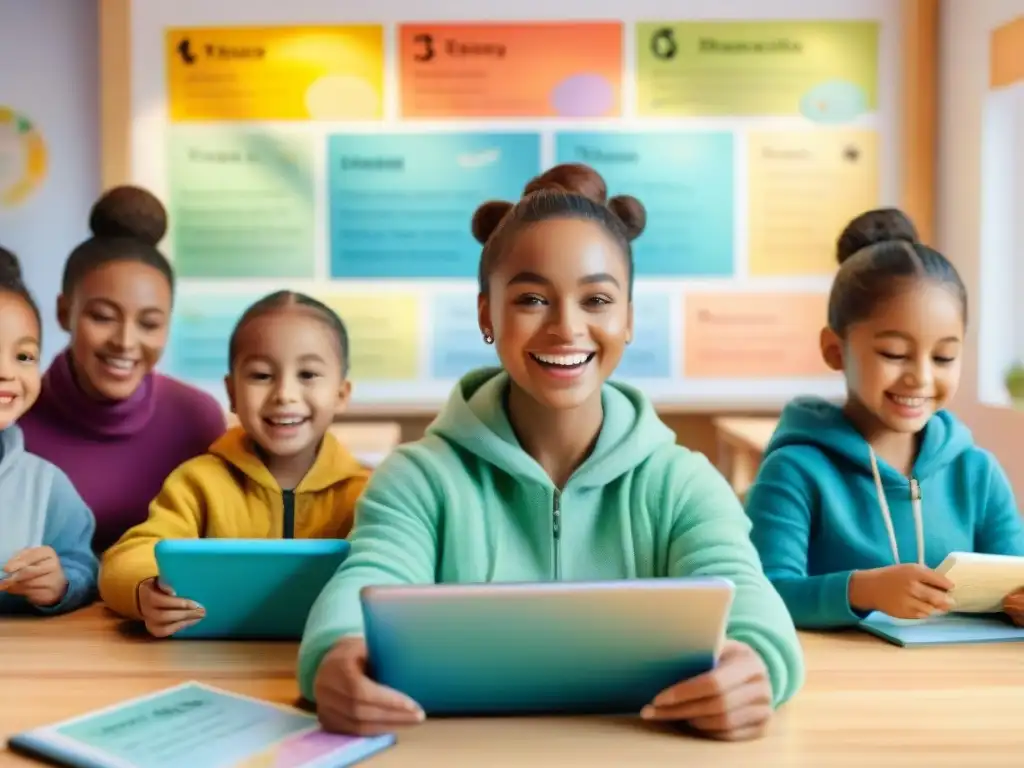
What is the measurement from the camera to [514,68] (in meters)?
3.62

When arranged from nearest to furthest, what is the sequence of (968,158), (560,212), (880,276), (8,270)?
(560,212)
(880,276)
(8,270)
(968,158)

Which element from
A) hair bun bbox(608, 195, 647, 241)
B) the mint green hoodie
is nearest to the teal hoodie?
the mint green hoodie

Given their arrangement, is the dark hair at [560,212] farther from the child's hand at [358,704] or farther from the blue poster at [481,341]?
the blue poster at [481,341]

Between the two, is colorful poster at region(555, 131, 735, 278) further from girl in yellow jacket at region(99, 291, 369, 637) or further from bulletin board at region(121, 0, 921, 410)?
girl in yellow jacket at region(99, 291, 369, 637)

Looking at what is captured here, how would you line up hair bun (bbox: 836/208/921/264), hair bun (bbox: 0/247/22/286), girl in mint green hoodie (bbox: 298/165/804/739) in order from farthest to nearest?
hair bun (bbox: 836/208/921/264) < hair bun (bbox: 0/247/22/286) < girl in mint green hoodie (bbox: 298/165/804/739)

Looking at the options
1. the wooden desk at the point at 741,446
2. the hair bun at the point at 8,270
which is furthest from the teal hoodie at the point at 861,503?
the wooden desk at the point at 741,446

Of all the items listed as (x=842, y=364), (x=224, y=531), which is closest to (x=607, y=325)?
(x=842, y=364)

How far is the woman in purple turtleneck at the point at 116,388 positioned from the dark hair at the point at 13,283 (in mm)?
170

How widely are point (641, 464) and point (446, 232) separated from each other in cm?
260

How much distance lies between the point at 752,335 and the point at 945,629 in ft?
8.16

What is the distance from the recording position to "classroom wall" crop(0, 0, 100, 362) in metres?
3.69

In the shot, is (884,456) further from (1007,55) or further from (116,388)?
(1007,55)

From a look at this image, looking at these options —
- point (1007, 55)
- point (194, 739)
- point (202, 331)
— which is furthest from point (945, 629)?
point (202, 331)

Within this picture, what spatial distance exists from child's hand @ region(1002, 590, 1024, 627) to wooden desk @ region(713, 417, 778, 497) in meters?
1.50
